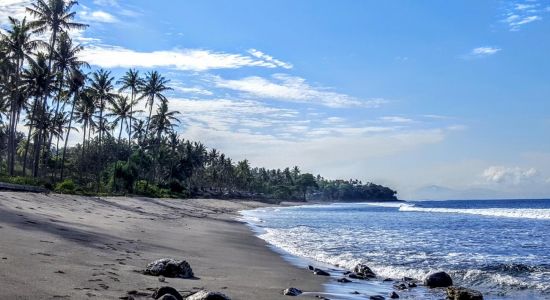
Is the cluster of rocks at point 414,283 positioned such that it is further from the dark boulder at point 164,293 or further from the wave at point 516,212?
the wave at point 516,212

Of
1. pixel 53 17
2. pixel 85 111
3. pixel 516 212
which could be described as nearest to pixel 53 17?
pixel 53 17

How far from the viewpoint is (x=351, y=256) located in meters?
18.2

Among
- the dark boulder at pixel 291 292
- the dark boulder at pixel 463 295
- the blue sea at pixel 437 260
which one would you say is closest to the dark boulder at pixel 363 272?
the blue sea at pixel 437 260

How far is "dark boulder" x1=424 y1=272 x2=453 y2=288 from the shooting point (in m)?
12.7

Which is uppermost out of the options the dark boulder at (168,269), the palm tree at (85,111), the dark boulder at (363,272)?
the palm tree at (85,111)

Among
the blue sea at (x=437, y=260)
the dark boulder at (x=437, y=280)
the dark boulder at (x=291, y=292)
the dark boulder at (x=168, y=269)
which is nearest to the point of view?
the dark boulder at (x=168, y=269)

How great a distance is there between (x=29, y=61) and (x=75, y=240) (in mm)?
40495

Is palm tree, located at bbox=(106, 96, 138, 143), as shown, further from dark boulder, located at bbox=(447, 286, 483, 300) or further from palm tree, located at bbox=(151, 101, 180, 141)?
dark boulder, located at bbox=(447, 286, 483, 300)

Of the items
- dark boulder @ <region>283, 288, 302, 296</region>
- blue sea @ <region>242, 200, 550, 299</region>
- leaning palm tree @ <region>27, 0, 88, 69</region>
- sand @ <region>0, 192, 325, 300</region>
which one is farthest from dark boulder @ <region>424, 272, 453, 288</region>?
leaning palm tree @ <region>27, 0, 88, 69</region>

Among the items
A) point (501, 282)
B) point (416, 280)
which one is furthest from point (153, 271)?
point (501, 282)

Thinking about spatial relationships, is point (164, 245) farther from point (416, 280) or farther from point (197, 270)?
point (416, 280)

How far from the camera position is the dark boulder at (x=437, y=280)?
12656mm

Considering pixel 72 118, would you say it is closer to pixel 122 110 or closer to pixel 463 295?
pixel 122 110

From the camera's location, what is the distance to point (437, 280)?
12.7 m
